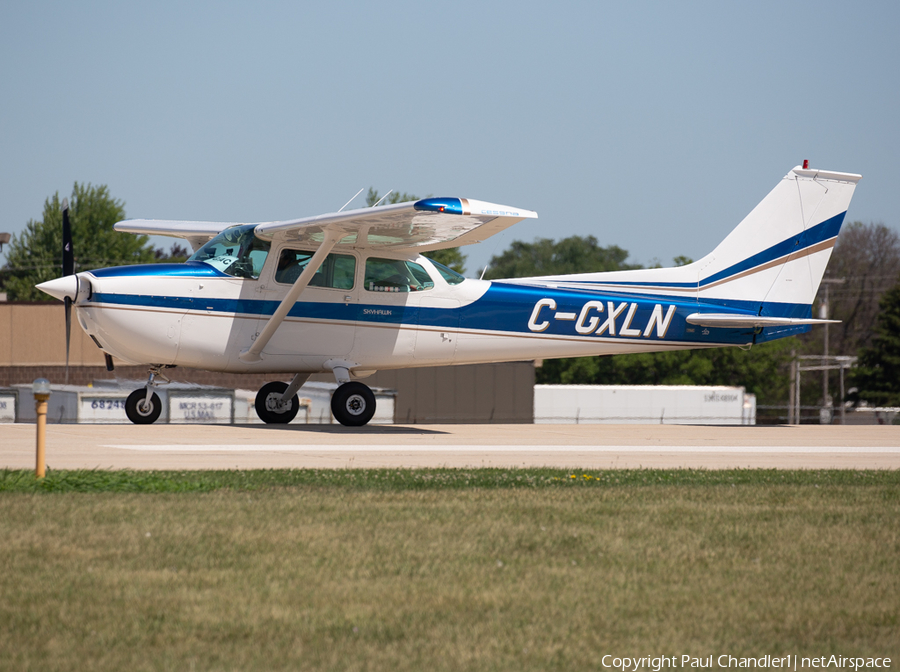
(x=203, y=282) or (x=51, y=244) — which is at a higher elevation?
(x=51, y=244)

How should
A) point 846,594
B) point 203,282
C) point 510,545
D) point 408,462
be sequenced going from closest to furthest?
point 846,594
point 510,545
point 408,462
point 203,282

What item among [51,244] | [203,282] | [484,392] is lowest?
[484,392]

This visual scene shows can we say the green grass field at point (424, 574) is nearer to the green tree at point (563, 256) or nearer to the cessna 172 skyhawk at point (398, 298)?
the cessna 172 skyhawk at point (398, 298)

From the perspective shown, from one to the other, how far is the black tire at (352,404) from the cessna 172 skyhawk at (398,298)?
0.03 meters

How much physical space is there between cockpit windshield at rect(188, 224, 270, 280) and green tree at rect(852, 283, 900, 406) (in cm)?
5464

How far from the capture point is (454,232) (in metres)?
14.7

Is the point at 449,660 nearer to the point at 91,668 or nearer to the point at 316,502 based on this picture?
the point at 91,668

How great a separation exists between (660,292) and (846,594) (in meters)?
12.7

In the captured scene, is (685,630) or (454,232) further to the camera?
(454,232)

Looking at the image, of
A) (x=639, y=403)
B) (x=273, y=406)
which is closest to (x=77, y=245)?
(x=639, y=403)

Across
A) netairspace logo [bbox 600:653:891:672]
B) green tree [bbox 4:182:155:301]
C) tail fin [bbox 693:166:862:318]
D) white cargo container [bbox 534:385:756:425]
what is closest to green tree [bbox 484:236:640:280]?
green tree [bbox 4:182:155:301]

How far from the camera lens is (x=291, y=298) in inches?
568

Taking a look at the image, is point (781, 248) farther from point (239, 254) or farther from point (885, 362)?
point (885, 362)

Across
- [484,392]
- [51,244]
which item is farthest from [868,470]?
[51,244]
